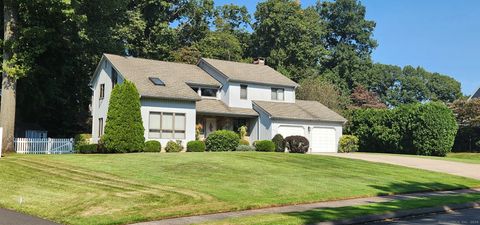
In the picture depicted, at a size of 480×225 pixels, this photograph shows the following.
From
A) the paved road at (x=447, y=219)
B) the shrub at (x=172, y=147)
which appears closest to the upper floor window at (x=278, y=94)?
the shrub at (x=172, y=147)

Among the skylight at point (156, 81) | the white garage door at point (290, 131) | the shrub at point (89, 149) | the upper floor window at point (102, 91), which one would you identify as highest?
the skylight at point (156, 81)

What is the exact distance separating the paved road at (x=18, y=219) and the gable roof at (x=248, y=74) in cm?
2770

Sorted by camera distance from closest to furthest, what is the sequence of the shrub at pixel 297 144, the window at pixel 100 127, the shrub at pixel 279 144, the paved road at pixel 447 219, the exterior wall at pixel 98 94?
the paved road at pixel 447 219 < the window at pixel 100 127 < the exterior wall at pixel 98 94 < the shrub at pixel 297 144 < the shrub at pixel 279 144

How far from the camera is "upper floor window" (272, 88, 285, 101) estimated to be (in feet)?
136

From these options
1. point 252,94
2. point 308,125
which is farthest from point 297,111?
point 252,94

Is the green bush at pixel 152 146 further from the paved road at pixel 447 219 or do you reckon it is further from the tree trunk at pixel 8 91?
the paved road at pixel 447 219

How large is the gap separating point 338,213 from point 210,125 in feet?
85.4

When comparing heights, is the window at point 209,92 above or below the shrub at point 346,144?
above

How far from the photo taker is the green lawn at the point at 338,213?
1121 cm

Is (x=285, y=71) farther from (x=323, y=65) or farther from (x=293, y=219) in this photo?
(x=293, y=219)

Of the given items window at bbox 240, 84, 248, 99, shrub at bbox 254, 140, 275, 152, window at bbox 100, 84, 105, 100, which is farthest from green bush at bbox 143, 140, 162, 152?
window at bbox 240, 84, 248, 99

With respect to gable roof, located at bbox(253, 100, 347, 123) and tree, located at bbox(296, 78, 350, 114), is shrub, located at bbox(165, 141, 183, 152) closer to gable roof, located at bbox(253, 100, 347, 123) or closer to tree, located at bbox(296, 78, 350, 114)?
gable roof, located at bbox(253, 100, 347, 123)

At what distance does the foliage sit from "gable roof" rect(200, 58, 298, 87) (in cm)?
803

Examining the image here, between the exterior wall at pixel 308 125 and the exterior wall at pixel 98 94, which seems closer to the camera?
the exterior wall at pixel 98 94
